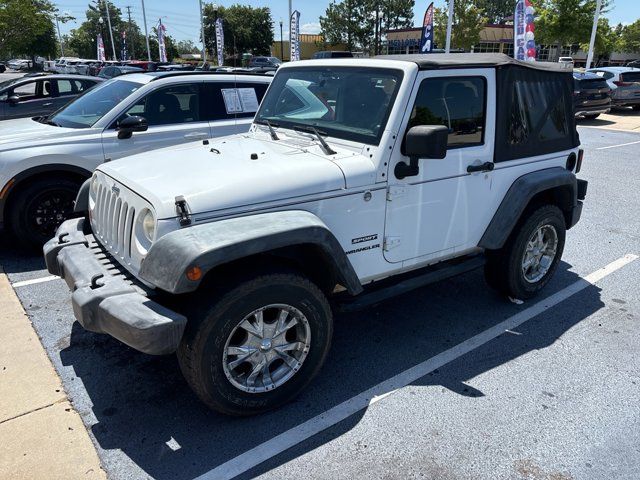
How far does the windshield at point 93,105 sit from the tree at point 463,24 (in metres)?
41.2

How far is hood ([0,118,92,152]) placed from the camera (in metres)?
5.28

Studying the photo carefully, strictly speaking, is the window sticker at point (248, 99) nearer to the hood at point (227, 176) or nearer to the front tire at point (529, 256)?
the hood at point (227, 176)

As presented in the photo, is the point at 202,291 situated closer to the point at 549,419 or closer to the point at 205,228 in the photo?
the point at 205,228

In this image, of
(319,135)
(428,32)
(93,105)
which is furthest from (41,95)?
(428,32)

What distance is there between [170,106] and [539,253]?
444 centimetres

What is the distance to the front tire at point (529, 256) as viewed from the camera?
14.0 feet

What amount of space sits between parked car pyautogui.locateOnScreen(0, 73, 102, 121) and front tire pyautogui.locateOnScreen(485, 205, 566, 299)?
848 cm

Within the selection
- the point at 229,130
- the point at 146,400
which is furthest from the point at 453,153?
the point at 229,130

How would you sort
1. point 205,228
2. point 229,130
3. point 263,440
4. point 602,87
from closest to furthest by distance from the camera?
point 205,228 < point 263,440 < point 229,130 < point 602,87

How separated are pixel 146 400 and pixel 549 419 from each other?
2.46 meters

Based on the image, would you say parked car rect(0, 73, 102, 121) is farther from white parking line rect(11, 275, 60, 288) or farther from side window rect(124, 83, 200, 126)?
white parking line rect(11, 275, 60, 288)

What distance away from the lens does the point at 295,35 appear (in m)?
31.5

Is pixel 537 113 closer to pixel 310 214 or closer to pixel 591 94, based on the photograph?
pixel 310 214

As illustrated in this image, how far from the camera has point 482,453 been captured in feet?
9.15
